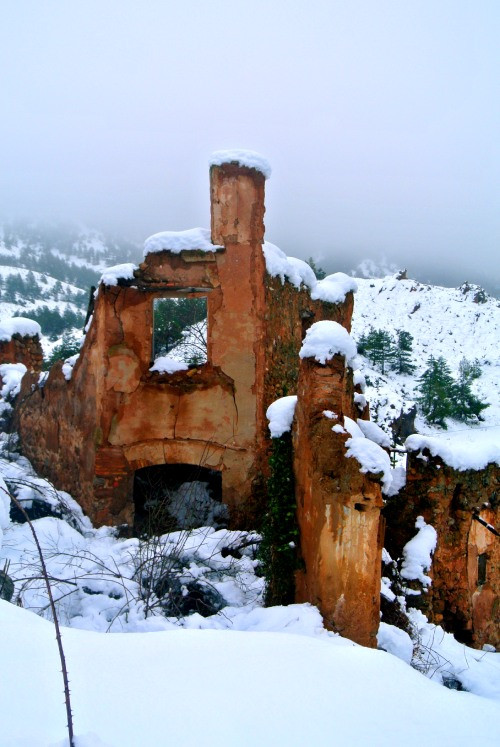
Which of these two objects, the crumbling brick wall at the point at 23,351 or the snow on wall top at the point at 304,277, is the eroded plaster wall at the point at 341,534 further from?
the crumbling brick wall at the point at 23,351

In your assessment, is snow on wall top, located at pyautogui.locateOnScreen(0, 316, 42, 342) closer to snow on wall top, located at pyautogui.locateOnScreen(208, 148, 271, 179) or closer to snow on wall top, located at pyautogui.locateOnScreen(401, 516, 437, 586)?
snow on wall top, located at pyautogui.locateOnScreen(208, 148, 271, 179)

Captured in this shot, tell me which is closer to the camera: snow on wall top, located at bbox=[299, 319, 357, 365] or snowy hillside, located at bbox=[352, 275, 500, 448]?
snow on wall top, located at bbox=[299, 319, 357, 365]

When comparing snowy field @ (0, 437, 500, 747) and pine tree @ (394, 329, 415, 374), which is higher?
pine tree @ (394, 329, 415, 374)

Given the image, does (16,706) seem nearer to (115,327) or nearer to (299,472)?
(299,472)

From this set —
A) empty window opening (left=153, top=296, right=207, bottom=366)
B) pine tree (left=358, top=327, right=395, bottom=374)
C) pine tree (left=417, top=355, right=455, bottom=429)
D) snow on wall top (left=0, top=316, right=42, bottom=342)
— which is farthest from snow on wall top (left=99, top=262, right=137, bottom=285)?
pine tree (left=358, top=327, right=395, bottom=374)

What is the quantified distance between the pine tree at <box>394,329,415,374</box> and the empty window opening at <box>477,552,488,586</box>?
30169 mm

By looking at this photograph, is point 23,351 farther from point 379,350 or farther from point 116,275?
point 379,350

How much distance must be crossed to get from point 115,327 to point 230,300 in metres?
2.09

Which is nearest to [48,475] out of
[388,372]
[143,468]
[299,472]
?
[143,468]

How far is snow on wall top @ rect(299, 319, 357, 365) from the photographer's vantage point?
19.6ft

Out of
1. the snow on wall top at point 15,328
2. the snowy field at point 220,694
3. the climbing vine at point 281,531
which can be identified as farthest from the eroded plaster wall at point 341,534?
the snow on wall top at point 15,328

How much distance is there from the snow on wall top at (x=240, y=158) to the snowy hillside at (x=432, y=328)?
2322cm

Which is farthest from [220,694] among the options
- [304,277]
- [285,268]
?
[304,277]

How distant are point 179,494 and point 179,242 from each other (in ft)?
15.6
